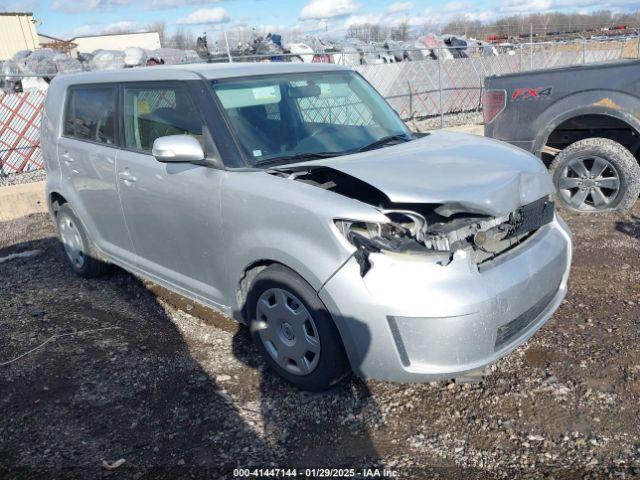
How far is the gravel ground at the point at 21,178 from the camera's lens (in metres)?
10.8

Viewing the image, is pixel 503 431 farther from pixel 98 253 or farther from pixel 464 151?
pixel 98 253

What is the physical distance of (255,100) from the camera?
3.75 metres

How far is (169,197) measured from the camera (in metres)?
3.74

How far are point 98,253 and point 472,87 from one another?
49.1ft

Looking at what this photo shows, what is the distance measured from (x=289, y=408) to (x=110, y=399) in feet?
3.68

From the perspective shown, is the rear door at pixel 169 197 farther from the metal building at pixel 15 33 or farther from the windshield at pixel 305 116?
the metal building at pixel 15 33

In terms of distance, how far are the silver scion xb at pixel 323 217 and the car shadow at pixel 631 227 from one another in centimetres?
244

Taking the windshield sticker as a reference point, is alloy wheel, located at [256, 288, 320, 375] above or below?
below

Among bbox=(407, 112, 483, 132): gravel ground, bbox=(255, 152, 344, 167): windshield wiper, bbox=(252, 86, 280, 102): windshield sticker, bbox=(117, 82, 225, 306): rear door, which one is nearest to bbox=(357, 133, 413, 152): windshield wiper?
bbox=(255, 152, 344, 167): windshield wiper

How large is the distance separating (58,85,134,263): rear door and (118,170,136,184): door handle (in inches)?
4.7

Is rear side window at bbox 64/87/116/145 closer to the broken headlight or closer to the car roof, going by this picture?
the car roof

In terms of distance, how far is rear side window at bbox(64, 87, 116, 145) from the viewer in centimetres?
439

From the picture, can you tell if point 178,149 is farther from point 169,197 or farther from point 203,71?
point 203,71

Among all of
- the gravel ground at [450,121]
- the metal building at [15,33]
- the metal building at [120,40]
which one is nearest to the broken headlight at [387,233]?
the gravel ground at [450,121]
